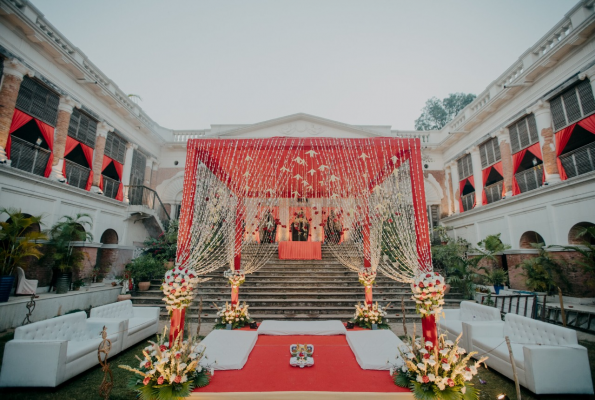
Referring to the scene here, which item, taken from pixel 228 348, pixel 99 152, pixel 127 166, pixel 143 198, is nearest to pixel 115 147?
pixel 127 166

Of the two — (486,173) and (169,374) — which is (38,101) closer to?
(169,374)

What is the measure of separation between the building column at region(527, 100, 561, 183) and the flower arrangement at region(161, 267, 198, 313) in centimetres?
1099

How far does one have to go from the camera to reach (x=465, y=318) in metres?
6.24

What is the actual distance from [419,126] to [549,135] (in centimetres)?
1602

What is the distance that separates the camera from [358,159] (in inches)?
273

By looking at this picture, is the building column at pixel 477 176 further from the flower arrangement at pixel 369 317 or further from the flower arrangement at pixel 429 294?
the flower arrangement at pixel 429 294

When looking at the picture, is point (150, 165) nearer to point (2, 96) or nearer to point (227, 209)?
point (2, 96)

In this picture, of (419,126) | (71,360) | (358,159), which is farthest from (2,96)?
(419,126)

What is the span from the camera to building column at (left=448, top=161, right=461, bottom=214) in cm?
1432

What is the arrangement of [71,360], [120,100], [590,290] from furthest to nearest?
[120,100] → [590,290] → [71,360]

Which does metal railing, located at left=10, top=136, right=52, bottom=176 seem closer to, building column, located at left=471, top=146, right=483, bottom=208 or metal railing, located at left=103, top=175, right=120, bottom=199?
metal railing, located at left=103, top=175, right=120, bottom=199

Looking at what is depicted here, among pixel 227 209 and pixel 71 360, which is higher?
pixel 227 209

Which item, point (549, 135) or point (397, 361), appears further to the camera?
point (549, 135)

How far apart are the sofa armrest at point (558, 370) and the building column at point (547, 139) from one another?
7.19 meters
